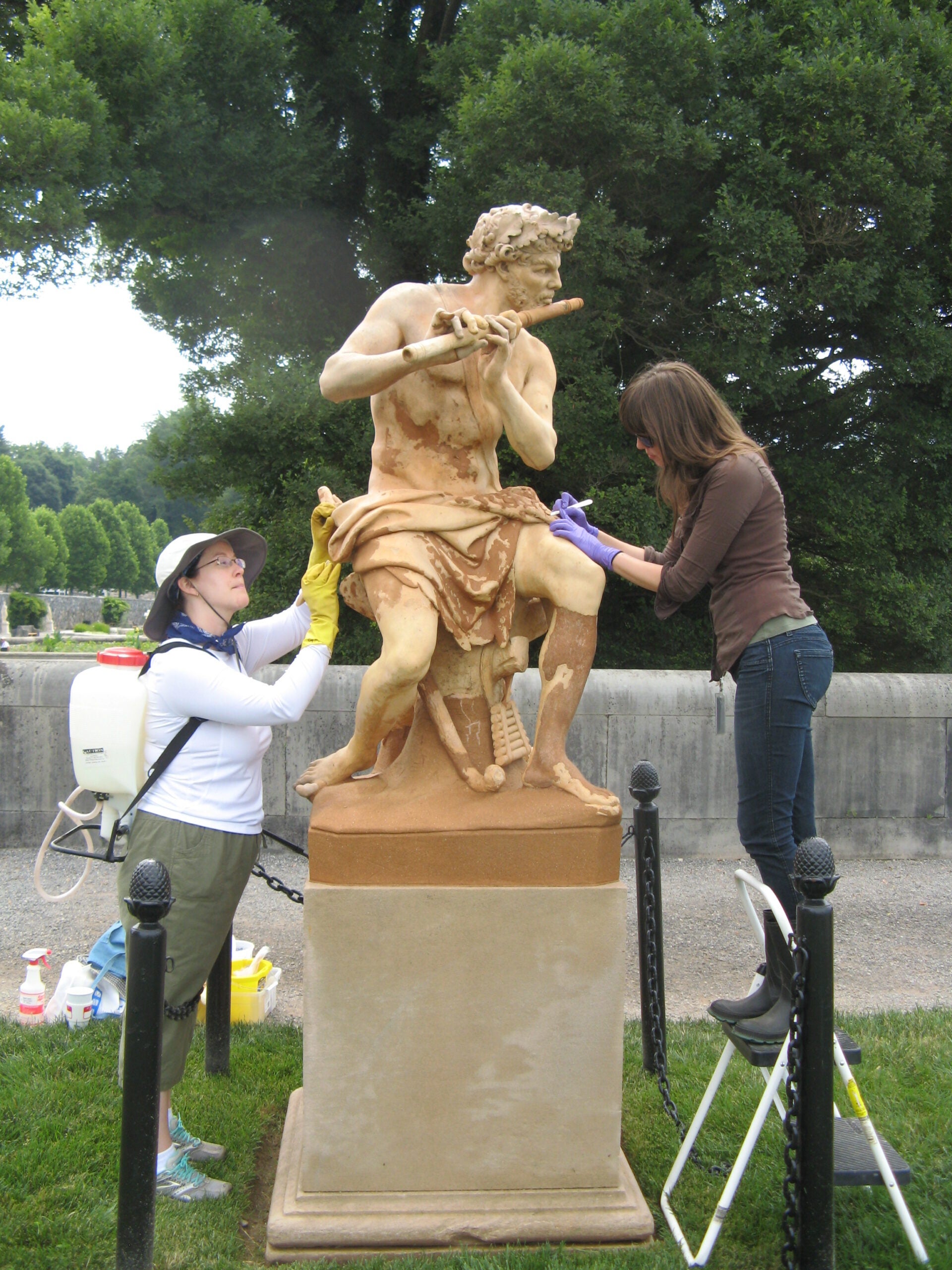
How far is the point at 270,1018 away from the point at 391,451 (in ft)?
8.16

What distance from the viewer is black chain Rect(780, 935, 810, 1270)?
2.19m

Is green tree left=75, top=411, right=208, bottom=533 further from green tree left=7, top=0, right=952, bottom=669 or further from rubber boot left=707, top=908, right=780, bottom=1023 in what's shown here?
rubber boot left=707, top=908, right=780, bottom=1023

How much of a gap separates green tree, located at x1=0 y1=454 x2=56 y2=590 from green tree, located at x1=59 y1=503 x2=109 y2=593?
8.95 metres

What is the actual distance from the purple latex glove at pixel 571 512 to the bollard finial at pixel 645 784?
3.47 feet

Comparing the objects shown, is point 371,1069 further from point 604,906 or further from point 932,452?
point 932,452

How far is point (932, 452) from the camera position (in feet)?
26.9

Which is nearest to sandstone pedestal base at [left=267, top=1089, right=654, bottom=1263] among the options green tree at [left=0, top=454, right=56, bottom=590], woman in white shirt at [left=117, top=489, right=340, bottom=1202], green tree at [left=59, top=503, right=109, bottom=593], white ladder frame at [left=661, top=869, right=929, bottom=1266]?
white ladder frame at [left=661, top=869, right=929, bottom=1266]

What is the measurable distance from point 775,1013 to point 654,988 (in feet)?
2.58

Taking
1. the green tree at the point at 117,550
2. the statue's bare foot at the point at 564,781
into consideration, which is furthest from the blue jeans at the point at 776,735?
the green tree at the point at 117,550

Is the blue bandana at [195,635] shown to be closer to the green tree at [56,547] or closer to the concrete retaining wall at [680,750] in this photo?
the concrete retaining wall at [680,750]

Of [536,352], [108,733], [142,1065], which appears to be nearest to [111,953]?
[108,733]

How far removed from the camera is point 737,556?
2857mm

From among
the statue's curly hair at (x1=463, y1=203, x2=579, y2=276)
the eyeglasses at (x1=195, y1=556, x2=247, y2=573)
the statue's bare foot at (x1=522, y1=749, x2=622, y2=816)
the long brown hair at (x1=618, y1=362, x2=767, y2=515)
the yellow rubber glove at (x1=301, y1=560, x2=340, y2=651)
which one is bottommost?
the statue's bare foot at (x1=522, y1=749, x2=622, y2=816)

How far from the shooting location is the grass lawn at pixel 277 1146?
257 cm
